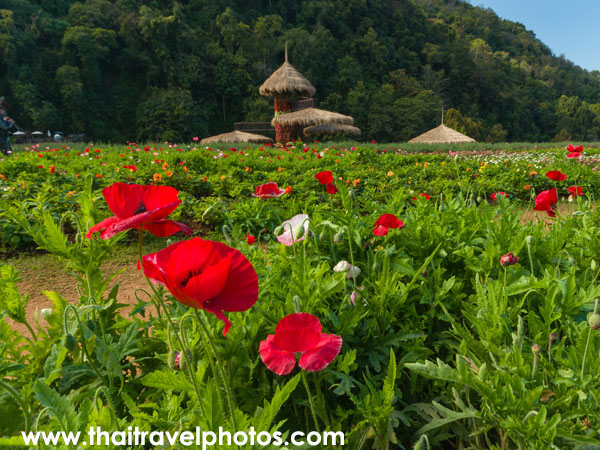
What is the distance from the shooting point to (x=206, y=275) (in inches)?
23.2

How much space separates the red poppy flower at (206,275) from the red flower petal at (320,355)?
0.56 ft

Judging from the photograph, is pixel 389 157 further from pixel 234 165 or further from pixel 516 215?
pixel 516 215

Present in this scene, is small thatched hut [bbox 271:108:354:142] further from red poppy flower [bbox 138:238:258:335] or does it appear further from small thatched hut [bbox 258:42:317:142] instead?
red poppy flower [bbox 138:238:258:335]

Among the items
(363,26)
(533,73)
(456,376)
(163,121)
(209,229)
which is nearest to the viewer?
(456,376)

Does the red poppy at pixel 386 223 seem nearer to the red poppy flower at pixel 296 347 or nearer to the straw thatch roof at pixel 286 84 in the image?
the red poppy flower at pixel 296 347

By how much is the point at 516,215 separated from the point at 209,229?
3.49 meters

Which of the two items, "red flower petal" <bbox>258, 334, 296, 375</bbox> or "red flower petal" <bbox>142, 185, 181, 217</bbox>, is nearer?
"red flower petal" <bbox>258, 334, 296, 375</bbox>

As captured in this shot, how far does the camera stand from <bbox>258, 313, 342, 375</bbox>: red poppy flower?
2.41 feet

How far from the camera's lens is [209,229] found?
4.54 metres

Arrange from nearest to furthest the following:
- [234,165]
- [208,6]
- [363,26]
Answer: [234,165] < [208,6] < [363,26]

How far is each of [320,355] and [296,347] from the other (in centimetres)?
6

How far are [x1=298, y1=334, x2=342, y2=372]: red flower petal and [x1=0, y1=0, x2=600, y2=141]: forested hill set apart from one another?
111ft

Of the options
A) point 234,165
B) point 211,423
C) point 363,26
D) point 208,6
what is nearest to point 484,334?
point 211,423

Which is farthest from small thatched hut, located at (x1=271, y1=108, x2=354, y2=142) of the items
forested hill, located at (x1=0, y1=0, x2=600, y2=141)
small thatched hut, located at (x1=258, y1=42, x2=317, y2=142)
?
forested hill, located at (x1=0, y1=0, x2=600, y2=141)
